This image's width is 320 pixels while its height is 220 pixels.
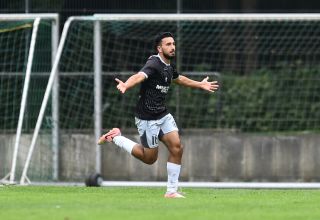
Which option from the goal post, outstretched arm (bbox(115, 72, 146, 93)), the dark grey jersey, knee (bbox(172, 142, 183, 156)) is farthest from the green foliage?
outstretched arm (bbox(115, 72, 146, 93))

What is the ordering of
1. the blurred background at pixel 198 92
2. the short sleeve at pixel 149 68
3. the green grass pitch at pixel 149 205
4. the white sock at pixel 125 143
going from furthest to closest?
the blurred background at pixel 198 92
the white sock at pixel 125 143
the short sleeve at pixel 149 68
the green grass pitch at pixel 149 205

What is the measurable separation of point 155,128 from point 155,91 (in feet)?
1.59

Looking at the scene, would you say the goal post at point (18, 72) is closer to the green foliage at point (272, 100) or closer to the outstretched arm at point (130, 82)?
the green foliage at point (272, 100)

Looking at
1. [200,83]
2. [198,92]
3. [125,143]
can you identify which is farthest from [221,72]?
[125,143]

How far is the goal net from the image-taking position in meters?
21.8

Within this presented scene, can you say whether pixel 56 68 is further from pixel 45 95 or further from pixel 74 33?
pixel 74 33

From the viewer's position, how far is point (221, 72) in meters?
22.1

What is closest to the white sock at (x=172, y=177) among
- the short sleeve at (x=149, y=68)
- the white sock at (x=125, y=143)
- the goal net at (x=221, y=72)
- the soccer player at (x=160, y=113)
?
the soccer player at (x=160, y=113)

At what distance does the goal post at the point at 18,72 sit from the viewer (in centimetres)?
1974

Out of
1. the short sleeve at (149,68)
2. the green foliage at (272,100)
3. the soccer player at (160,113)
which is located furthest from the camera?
the green foliage at (272,100)

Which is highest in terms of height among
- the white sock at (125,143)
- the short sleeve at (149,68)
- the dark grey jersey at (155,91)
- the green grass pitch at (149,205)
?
the short sleeve at (149,68)

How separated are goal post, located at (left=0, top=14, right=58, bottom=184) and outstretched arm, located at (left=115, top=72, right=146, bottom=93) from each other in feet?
17.0

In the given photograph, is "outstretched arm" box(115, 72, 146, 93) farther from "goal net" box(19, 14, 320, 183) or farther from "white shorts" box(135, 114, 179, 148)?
"goal net" box(19, 14, 320, 183)

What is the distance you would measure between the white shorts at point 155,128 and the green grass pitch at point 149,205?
2.47 ft
